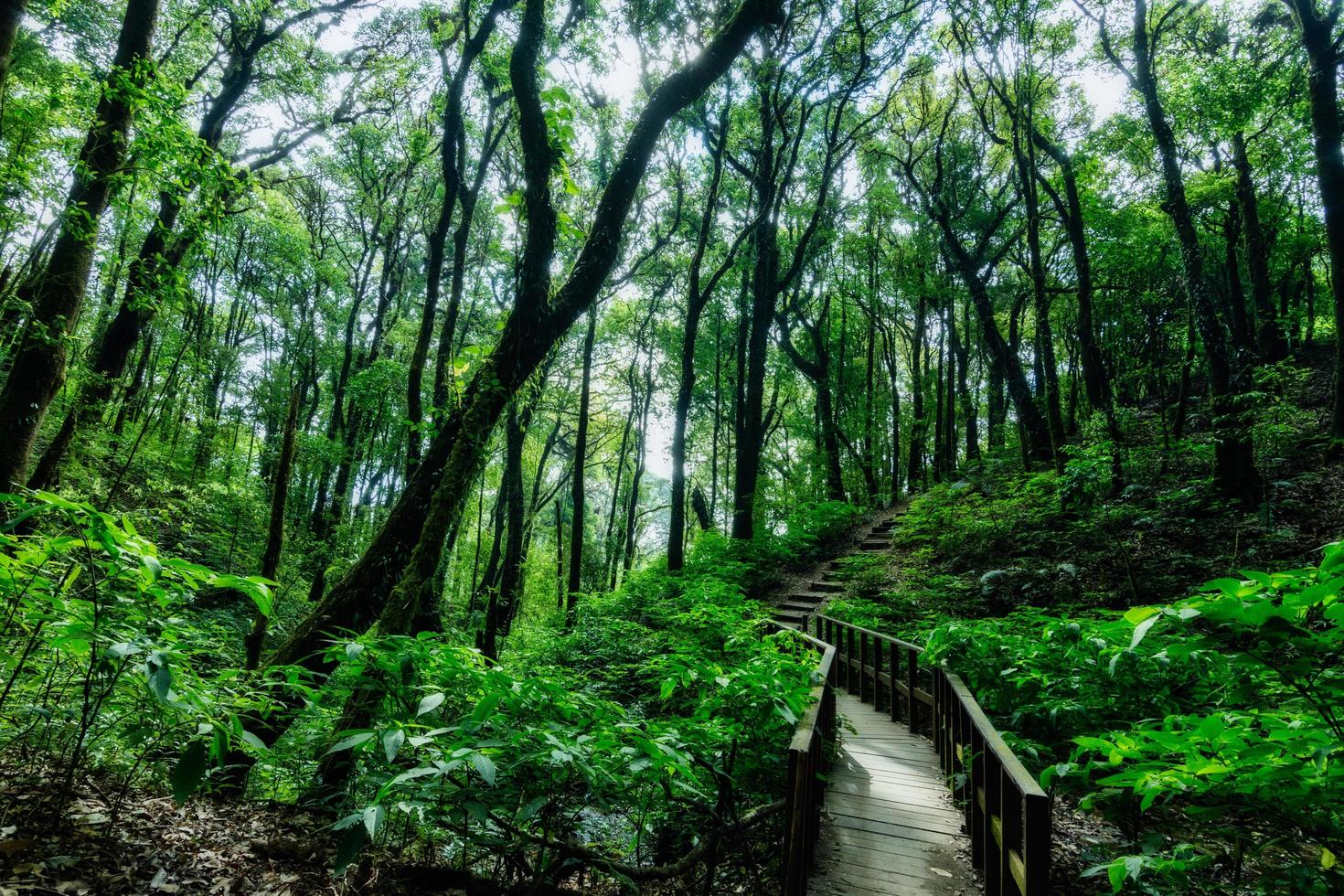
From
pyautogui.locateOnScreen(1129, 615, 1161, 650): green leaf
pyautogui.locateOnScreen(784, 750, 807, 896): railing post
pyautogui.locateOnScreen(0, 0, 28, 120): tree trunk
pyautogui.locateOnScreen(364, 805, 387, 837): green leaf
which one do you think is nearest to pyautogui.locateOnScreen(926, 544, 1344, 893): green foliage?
pyautogui.locateOnScreen(1129, 615, 1161, 650): green leaf

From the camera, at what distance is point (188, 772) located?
1.80 meters

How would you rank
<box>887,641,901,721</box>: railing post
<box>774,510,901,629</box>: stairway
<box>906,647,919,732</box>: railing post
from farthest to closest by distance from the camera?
<box>774,510,901,629</box>: stairway → <box>887,641,901,721</box>: railing post → <box>906,647,919,732</box>: railing post

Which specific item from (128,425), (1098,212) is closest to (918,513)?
(1098,212)

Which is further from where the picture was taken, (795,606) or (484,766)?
(795,606)

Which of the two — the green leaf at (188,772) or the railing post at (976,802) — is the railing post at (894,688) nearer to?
the railing post at (976,802)

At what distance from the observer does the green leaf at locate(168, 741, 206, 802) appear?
172 centimetres

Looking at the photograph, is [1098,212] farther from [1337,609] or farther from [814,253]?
[1337,609]

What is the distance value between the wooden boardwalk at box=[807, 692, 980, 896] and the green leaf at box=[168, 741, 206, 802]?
3.62m

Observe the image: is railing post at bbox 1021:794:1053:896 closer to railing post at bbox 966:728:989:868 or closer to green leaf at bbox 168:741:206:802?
railing post at bbox 966:728:989:868

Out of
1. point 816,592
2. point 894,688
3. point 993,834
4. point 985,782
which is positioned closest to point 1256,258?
point 816,592

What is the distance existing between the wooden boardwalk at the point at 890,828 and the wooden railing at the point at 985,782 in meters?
0.18

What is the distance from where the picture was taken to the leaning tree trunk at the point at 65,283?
502cm

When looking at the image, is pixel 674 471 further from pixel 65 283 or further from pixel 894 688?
pixel 65 283

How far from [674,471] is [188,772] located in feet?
47.1
